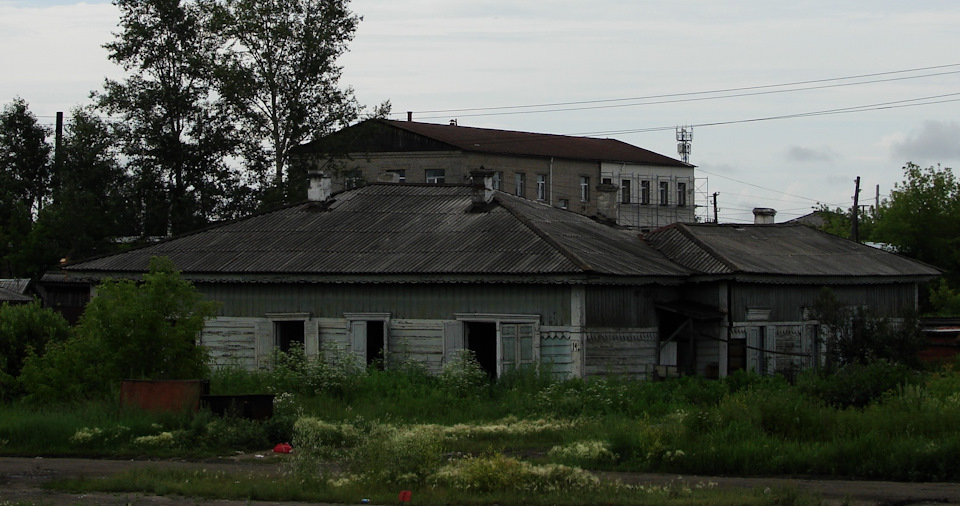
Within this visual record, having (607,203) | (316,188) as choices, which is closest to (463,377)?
(316,188)

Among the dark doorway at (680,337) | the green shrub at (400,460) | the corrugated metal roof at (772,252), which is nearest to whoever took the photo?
the green shrub at (400,460)

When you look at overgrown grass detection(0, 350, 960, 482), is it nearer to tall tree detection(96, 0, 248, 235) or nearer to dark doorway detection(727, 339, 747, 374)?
dark doorway detection(727, 339, 747, 374)

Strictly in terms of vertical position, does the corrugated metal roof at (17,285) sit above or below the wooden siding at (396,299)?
→ above

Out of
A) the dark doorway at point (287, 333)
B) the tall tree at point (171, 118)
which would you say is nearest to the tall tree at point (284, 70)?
the tall tree at point (171, 118)

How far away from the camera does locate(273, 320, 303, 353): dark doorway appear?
2819cm

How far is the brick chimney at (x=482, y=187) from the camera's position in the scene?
2992cm

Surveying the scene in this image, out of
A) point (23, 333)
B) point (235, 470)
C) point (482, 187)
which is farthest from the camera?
point (482, 187)

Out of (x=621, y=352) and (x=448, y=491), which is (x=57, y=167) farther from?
(x=448, y=491)

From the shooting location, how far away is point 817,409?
18172 millimetres

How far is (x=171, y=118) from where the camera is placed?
46.0m

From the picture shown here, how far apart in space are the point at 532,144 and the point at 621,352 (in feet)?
137

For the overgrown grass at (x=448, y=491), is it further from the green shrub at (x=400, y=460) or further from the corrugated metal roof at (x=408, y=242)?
the corrugated metal roof at (x=408, y=242)

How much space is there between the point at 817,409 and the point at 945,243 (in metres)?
34.0

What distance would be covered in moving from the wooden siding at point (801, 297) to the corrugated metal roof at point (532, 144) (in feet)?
100
